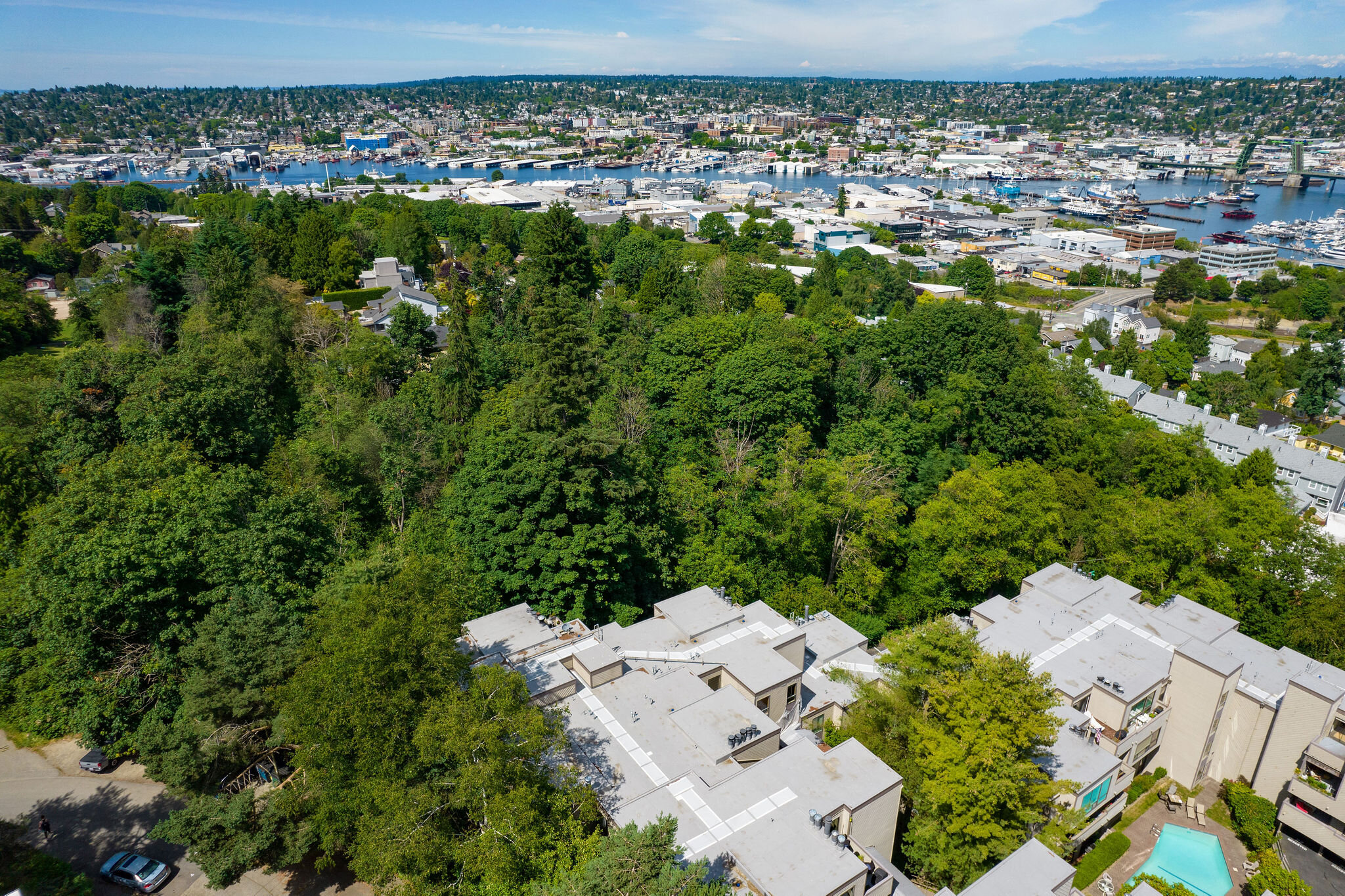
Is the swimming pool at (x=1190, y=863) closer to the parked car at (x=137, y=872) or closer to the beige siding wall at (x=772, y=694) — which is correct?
the beige siding wall at (x=772, y=694)

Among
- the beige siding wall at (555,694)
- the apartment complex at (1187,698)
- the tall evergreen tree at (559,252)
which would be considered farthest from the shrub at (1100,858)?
the tall evergreen tree at (559,252)

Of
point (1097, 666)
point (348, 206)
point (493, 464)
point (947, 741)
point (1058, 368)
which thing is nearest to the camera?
point (947, 741)

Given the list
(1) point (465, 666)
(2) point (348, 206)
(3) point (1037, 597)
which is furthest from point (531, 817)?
(2) point (348, 206)

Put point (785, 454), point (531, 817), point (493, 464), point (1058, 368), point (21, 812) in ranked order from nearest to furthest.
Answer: point (531, 817), point (21, 812), point (493, 464), point (785, 454), point (1058, 368)

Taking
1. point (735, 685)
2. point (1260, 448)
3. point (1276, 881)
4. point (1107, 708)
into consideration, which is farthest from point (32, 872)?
point (1260, 448)

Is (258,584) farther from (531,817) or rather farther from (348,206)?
(348,206)

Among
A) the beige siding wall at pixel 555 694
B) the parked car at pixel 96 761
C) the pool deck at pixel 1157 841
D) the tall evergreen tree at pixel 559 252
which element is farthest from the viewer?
the tall evergreen tree at pixel 559 252
